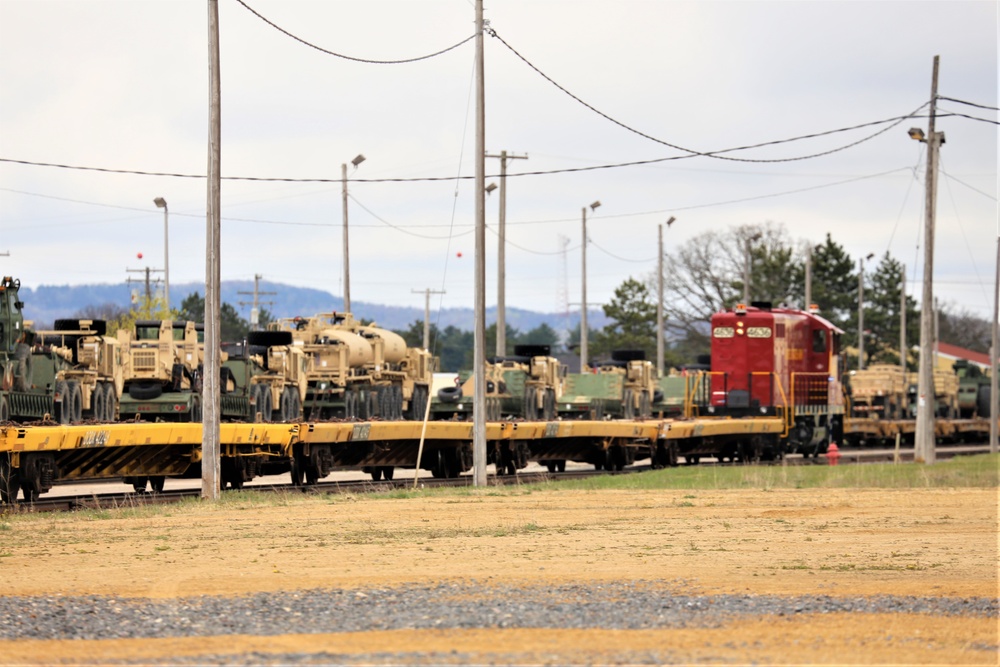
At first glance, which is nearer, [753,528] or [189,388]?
[753,528]

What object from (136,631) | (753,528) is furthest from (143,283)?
(136,631)

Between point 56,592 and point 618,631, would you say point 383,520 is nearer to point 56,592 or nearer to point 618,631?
point 56,592

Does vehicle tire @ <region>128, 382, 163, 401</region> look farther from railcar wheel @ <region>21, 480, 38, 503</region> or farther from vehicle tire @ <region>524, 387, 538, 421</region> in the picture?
vehicle tire @ <region>524, 387, 538, 421</region>

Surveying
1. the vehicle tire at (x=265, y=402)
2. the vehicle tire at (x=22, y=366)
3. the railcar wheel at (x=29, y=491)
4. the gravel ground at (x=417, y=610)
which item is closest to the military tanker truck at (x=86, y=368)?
the vehicle tire at (x=22, y=366)

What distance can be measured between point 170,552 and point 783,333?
29898 mm

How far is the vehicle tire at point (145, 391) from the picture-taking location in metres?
32.9

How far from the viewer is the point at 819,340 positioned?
151 ft

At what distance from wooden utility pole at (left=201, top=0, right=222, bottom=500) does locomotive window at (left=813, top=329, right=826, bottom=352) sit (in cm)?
2491

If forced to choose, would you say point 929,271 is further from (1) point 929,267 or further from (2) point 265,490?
(2) point 265,490

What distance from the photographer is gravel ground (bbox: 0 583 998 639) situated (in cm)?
1070

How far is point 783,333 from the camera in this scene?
4400cm

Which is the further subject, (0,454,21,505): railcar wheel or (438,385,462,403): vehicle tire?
(438,385,462,403): vehicle tire

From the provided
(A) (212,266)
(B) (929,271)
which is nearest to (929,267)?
(B) (929,271)

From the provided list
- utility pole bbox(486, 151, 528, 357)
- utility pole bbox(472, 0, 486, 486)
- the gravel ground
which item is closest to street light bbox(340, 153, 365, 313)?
utility pole bbox(486, 151, 528, 357)
